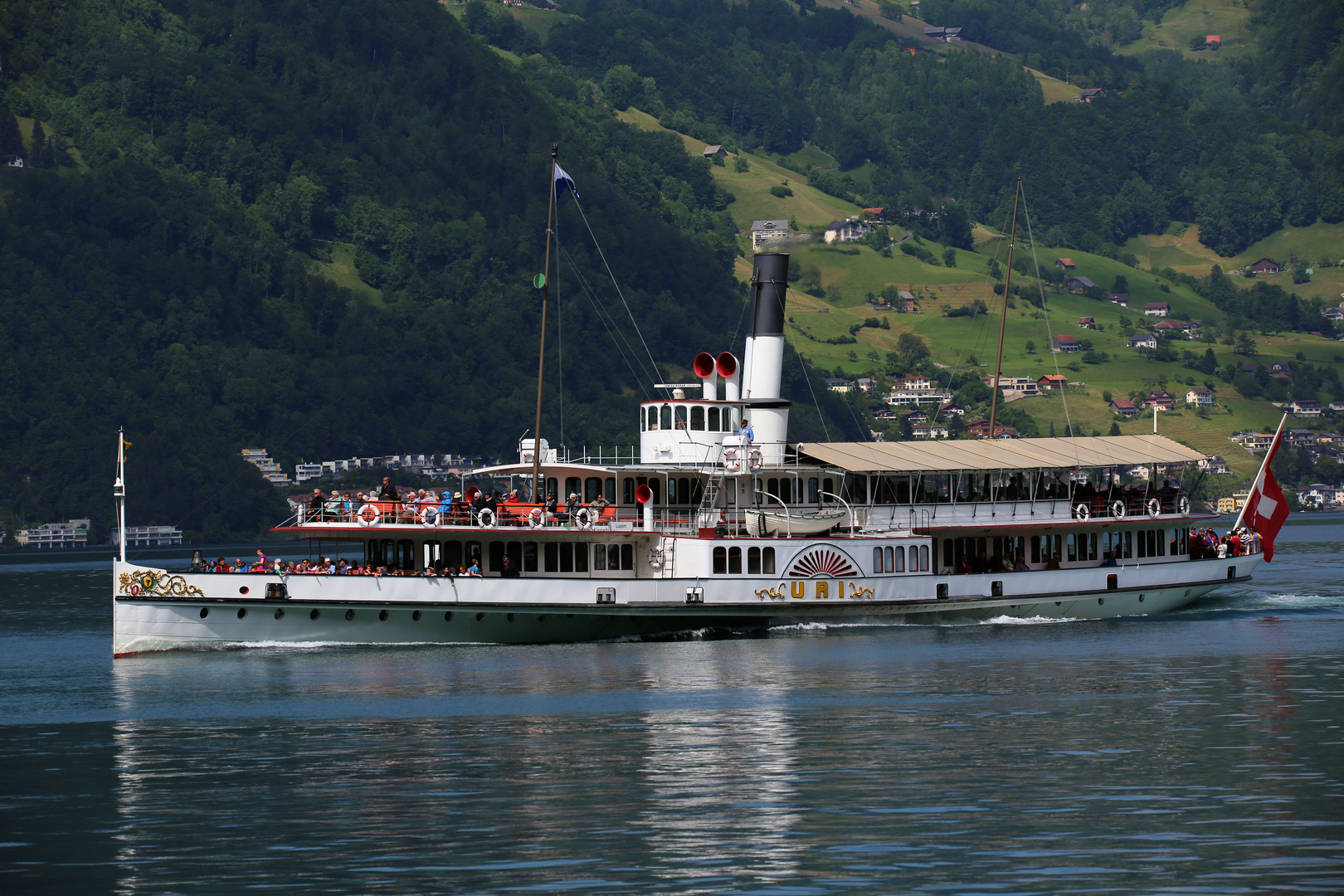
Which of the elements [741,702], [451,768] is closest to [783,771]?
[451,768]

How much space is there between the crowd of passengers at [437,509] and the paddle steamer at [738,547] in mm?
105

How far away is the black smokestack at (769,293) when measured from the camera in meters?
60.4

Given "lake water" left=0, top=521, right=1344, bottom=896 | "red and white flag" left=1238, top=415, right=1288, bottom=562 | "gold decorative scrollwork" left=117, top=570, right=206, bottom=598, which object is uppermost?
"red and white flag" left=1238, top=415, right=1288, bottom=562

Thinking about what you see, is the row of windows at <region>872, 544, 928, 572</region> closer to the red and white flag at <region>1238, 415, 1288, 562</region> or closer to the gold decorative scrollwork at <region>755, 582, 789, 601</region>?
the gold decorative scrollwork at <region>755, 582, 789, 601</region>

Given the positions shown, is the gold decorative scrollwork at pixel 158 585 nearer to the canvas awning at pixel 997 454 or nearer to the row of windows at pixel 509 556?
the row of windows at pixel 509 556

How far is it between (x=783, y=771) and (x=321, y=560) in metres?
23.6

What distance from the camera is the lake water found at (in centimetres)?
2480

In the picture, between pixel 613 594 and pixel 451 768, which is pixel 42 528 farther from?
pixel 451 768

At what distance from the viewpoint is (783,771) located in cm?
3167

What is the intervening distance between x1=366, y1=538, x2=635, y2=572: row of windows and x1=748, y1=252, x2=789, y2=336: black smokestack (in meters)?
10.8

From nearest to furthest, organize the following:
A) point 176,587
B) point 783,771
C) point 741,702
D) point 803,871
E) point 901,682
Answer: point 803,871
point 783,771
point 741,702
point 901,682
point 176,587

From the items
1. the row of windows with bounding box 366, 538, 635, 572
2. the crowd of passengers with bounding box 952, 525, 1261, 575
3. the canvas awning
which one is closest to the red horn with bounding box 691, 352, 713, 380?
the canvas awning

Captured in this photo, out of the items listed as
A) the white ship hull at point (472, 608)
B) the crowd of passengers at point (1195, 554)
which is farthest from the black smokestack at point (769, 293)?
the crowd of passengers at point (1195, 554)

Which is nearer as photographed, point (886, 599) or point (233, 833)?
point (233, 833)
